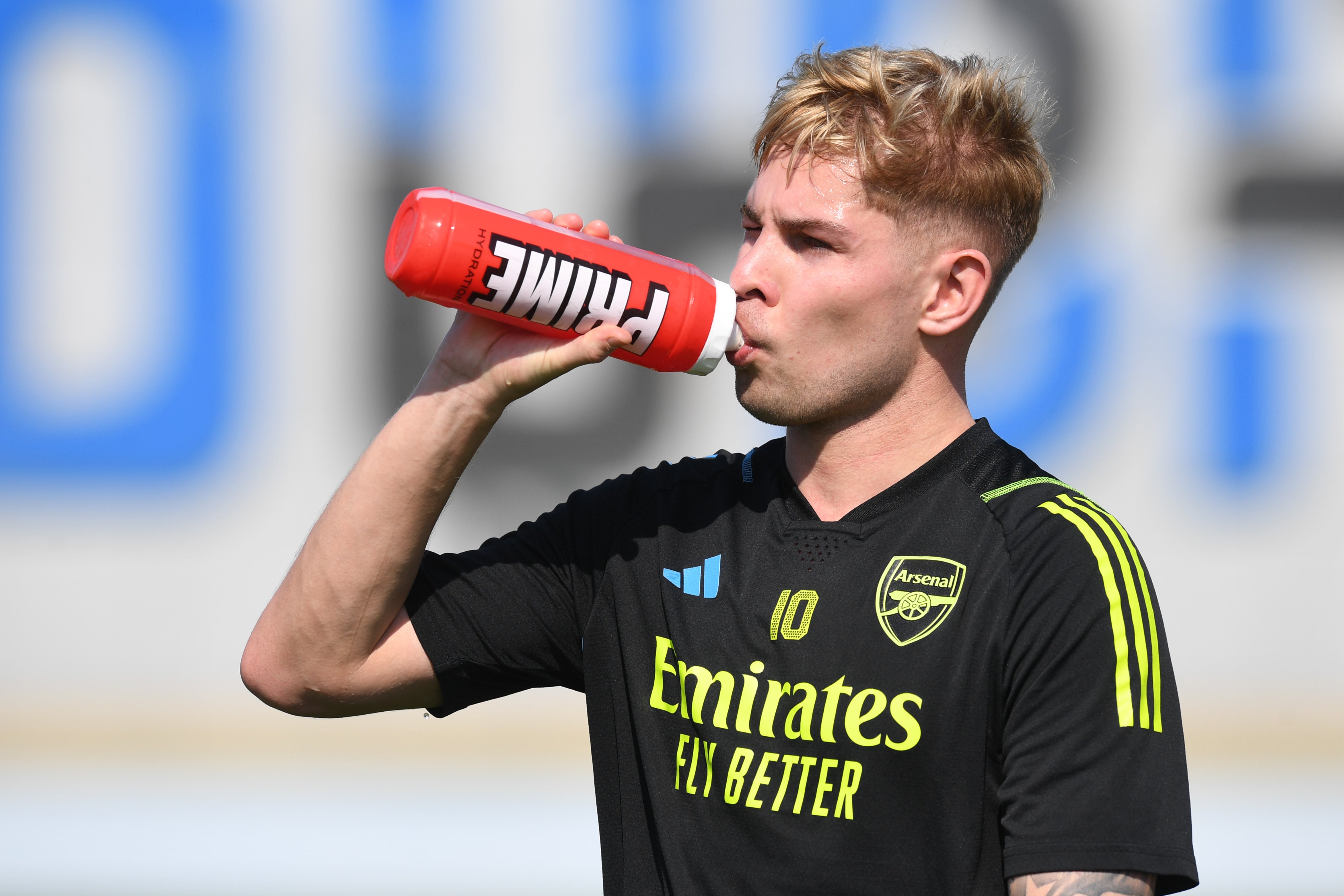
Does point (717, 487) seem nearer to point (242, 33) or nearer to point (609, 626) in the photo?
point (609, 626)

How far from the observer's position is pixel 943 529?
1457 millimetres

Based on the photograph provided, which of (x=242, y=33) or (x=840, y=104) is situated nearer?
(x=840, y=104)

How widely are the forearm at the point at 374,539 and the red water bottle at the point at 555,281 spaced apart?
15 cm

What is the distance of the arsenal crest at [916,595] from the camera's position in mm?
1391

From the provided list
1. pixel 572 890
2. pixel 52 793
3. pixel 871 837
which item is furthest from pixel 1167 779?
pixel 52 793

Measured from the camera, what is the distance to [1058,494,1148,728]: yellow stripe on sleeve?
1.27 metres

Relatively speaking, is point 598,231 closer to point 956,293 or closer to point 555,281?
point 555,281

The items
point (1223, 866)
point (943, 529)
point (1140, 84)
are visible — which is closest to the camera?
point (943, 529)

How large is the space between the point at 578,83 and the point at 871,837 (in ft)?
9.83

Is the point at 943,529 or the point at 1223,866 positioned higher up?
the point at 943,529

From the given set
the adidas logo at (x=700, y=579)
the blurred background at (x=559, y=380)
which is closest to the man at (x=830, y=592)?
the adidas logo at (x=700, y=579)

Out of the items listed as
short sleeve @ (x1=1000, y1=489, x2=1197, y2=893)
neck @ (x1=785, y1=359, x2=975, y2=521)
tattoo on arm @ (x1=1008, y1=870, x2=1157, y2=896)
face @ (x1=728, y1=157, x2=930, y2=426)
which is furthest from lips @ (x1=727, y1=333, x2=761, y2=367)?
tattoo on arm @ (x1=1008, y1=870, x2=1157, y2=896)

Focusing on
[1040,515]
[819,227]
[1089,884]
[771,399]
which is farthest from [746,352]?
[1089,884]

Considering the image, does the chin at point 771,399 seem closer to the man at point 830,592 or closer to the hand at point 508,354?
the man at point 830,592
